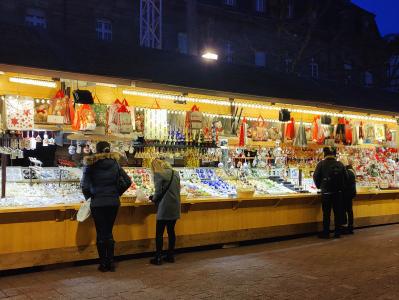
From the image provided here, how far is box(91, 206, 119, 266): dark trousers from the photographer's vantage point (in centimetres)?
709

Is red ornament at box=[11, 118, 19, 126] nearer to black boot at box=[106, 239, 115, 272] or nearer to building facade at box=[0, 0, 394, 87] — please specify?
black boot at box=[106, 239, 115, 272]

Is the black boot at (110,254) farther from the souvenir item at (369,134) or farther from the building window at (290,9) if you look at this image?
the building window at (290,9)

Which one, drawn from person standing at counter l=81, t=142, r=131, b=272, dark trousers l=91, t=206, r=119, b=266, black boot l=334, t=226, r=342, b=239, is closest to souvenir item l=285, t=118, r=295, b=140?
black boot l=334, t=226, r=342, b=239

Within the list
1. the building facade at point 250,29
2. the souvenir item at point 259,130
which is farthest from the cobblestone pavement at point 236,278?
the building facade at point 250,29

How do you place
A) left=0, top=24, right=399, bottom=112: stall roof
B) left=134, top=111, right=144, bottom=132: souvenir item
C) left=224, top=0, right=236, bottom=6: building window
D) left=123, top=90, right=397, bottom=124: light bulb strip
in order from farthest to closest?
left=224, top=0, right=236, bottom=6: building window
left=123, top=90, right=397, bottom=124: light bulb strip
left=134, top=111, right=144, bottom=132: souvenir item
left=0, top=24, right=399, bottom=112: stall roof

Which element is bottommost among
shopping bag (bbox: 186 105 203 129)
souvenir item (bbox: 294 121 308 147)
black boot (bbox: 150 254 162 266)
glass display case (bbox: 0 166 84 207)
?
black boot (bbox: 150 254 162 266)

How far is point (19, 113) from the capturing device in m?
7.99

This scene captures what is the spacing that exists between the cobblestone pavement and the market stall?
1.63ft

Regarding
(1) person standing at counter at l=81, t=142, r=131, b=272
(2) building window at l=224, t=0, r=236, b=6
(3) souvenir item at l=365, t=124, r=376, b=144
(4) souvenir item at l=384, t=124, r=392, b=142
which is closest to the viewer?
(1) person standing at counter at l=81, t=142, r=131, b=272

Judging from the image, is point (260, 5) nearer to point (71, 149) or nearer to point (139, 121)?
point (139, 121)

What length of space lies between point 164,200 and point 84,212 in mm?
1203

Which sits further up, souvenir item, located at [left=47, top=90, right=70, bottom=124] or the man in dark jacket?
souvenir item, located at [left=47, top=90, right=70, bottom=124]

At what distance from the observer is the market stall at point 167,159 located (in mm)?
7570

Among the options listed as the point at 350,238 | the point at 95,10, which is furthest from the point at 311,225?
the point at 95,10
